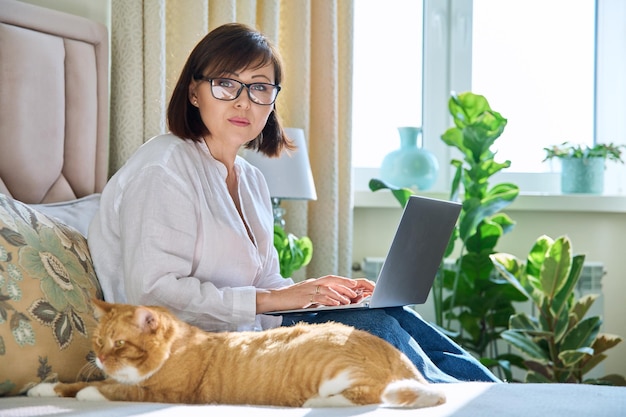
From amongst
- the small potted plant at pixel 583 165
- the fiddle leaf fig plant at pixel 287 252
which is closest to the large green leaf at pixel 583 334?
the small potted plant at pixel 583 165

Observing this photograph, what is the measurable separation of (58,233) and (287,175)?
1222 mm

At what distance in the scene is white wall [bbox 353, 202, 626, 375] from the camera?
11.2ft

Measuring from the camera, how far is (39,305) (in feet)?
4.69

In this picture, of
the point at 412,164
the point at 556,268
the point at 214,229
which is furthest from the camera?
the point at 412,164

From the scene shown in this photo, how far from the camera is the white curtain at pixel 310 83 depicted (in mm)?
2746

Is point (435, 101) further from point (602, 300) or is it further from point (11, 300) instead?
point (11, 300)

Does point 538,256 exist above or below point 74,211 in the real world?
below

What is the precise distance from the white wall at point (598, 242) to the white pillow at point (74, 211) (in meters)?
1.85

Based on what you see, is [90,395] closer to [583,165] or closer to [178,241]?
[178,241]

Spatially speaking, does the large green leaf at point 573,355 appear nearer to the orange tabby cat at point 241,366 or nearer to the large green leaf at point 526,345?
the large green leaf at point 526,345

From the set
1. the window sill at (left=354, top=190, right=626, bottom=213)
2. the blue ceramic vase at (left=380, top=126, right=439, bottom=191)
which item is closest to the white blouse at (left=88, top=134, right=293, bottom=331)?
the blue ceramic vase at (left=380, top=126, right=439, bottom=191)

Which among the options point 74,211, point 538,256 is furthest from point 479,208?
point 74,211

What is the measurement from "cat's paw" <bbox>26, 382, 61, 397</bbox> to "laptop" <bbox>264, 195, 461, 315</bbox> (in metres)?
0.50

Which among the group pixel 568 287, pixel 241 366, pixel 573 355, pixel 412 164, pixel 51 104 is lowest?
pixel 573 355
